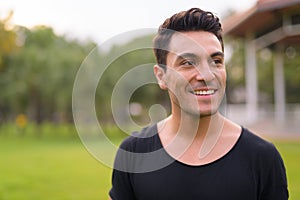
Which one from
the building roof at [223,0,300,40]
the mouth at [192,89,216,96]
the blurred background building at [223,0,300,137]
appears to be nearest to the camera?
the mouth at [192,89,216,96]

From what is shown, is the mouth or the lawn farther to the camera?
the lawn

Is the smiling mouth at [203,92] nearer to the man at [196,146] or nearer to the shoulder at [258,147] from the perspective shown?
the man at [196,146]

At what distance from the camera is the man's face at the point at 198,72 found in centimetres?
147

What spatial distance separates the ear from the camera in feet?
5.29

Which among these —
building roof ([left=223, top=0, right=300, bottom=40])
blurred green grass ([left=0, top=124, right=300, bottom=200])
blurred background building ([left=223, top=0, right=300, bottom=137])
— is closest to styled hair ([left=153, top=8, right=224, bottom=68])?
blurred green grass ([left=0, top=124, right=300, bottom=200])

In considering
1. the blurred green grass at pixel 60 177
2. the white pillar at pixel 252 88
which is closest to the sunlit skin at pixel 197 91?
the blurred green grass at pixel 60 177

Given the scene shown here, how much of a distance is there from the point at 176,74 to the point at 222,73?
0.14 metres

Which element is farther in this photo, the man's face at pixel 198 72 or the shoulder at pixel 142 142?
the shoulder at pixel 142 142

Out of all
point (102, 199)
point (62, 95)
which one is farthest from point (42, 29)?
point (102, 199)

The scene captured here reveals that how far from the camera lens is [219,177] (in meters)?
1.51

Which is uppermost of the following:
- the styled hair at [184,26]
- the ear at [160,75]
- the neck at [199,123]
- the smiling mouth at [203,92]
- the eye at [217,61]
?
the styled hair at [184,26]

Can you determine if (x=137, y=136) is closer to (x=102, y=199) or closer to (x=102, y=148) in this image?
(x=102, y=148)

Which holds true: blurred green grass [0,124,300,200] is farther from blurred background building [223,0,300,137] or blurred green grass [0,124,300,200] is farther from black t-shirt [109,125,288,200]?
black t-shirt [109,125,288,200]

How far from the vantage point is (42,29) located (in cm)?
3672
